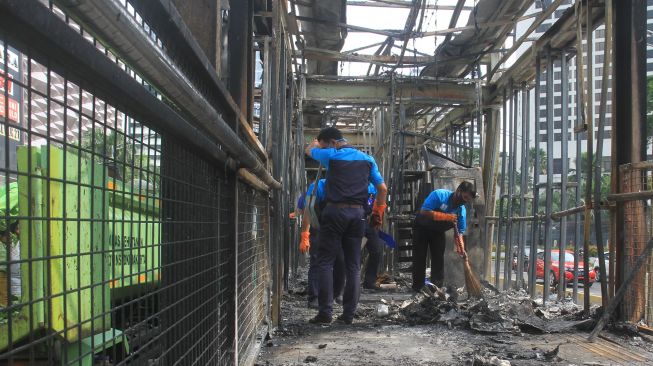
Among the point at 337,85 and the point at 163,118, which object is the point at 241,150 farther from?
the point at 337,85

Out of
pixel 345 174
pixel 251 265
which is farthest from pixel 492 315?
pixel 251 265

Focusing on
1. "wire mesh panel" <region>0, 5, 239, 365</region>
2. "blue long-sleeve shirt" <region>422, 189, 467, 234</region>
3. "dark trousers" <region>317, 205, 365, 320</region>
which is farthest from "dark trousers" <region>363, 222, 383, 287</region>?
"wire mesh panel" <region>0, 5, 239, 365</region>

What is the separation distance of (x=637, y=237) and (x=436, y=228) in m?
2.85

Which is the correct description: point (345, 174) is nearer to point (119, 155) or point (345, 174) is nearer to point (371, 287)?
point (371, 287)

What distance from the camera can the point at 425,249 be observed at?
25.3ft

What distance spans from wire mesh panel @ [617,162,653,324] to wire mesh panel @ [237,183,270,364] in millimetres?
3215

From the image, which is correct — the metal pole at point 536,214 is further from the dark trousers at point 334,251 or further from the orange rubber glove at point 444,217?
the dark trousers at point 334,251

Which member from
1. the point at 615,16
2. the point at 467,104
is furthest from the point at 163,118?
the point at 467,104

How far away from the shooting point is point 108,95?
4.65ft

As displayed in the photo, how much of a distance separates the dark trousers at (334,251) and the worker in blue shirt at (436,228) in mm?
2163

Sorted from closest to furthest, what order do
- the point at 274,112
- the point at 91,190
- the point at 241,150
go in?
1. the point at 91,190
2. the point at 241,150
3. the point at 274,112

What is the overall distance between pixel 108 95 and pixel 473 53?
805 cm

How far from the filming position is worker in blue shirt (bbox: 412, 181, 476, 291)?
7.34 meters

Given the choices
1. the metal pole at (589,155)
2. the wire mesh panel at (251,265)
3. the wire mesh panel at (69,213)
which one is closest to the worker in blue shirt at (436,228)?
the metal pole at (589,155)
